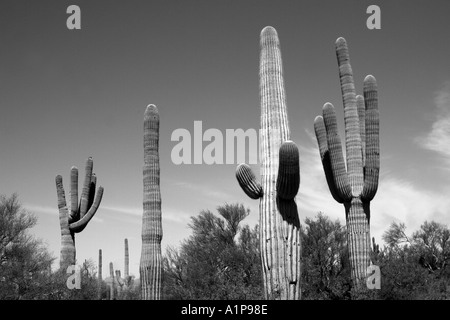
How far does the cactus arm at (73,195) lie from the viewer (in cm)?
1687

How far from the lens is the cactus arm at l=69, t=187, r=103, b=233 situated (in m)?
16.6

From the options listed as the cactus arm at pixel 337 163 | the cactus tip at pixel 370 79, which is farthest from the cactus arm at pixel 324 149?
the cactus tip at pixel 370 79

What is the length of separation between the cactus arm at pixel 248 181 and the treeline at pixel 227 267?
3624 millimetres

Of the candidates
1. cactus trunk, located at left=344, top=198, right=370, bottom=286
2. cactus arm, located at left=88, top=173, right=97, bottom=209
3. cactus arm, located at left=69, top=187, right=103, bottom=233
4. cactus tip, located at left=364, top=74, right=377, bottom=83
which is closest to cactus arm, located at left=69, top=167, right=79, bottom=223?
cactus arm, located at left=69, top=187, right=103, bottom=233

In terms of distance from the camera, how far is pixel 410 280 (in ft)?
41.2

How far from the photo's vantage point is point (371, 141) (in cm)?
1120

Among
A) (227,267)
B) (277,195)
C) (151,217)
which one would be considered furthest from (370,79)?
(227,267)

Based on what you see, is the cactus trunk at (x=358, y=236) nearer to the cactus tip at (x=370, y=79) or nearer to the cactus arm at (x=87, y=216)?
the cactus tip at (x=370, y=79)

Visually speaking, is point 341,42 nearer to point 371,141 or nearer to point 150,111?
point 371,141

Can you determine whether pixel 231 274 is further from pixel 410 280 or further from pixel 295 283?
pixel 295 283

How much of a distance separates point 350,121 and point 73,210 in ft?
35.4
